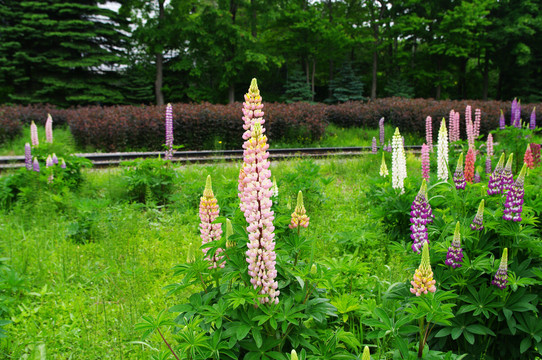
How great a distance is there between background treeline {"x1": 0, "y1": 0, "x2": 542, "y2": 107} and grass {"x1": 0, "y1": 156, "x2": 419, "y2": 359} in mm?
18335

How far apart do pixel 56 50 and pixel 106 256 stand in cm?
2394

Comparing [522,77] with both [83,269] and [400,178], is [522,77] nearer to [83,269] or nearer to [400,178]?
[400,178]

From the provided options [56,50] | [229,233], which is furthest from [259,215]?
[56,50]

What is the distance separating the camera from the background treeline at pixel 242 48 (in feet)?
76.3

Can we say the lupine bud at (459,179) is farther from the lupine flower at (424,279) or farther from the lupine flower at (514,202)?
the lupine flower at (424,279)

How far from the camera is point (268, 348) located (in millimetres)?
1823

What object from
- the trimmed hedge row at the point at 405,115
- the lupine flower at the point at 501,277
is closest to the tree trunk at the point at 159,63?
the trimmed hedge row at the point at 405,115

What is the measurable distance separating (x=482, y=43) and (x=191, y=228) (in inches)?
1263

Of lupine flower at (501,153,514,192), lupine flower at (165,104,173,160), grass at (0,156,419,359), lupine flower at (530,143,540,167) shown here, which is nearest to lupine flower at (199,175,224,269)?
grass at (0,156,419,359)

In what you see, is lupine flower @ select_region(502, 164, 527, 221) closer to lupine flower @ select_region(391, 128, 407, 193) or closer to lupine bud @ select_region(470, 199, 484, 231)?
lupine bud @ select_region(470, 199, 484, 231)

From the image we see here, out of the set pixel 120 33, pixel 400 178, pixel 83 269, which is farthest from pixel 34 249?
pixel 120 33

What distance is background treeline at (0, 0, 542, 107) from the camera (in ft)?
76.3

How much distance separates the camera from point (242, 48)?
24000 mm

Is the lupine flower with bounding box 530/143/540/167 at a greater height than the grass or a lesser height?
greater
